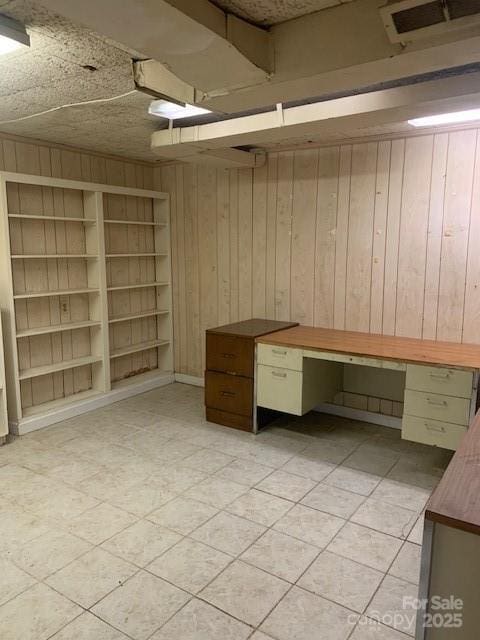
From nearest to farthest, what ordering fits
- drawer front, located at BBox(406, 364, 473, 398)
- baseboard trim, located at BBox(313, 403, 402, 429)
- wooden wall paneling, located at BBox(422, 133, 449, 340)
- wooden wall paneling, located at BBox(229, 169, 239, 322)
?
drawer front, located at BBox(406, 364, 473, 398) < wooden wall paneling, located at BBox(422, 133, 449, 340) < baseboard trim, located at BBox(313, 403, 402, 429) < wooden wall paneling, located at BBox(229, 169, 239, 322)

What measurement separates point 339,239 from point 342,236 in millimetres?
35

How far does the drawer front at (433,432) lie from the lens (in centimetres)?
273

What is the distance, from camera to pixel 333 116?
Result: 2592 mm

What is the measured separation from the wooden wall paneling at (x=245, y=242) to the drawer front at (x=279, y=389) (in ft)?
3.53

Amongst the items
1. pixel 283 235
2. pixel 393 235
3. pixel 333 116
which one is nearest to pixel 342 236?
pixel 393 235

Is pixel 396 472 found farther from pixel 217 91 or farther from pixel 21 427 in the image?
pixel 21 427

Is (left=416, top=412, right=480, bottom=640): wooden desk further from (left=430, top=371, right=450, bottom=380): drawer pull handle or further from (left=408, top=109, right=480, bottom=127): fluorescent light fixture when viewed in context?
(left=408, top=109, right=480, bottom=127): fluorescent light fixture

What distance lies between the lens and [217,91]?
6.67ft

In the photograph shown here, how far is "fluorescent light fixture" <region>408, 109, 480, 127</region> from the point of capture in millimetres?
2816

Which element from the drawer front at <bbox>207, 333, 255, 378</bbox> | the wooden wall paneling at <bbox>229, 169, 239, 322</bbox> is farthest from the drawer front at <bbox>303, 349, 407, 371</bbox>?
the wooden wall paneling at <bbox>229, 169, 239, 322</bbox>

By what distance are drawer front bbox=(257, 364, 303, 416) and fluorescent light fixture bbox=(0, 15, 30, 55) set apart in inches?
95.2

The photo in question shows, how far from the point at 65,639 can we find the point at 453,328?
118 inches

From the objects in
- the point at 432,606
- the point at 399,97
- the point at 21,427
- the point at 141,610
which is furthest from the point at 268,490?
the point at 399,97

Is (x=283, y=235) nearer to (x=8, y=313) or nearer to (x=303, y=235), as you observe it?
(x=303, y=235)
